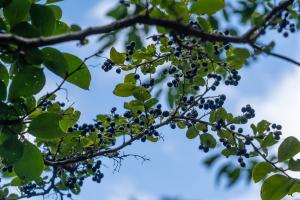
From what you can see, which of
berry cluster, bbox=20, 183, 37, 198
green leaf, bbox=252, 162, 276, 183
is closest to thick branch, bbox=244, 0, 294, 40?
green leaf, bbox=252, 162, 276, 183

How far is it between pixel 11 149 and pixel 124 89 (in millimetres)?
1042

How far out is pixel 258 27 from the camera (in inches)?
102

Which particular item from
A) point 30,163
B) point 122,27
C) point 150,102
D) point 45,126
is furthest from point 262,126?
point 122,27

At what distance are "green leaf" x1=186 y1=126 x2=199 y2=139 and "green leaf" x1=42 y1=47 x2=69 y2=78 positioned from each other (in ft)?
4.44

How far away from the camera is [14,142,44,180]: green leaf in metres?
3.97

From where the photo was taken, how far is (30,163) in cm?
399

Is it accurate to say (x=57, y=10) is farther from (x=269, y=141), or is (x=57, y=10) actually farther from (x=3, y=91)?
(x=269, y=141)

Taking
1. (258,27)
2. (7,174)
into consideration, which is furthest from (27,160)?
(258,27)

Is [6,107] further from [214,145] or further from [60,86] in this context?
[214,145]

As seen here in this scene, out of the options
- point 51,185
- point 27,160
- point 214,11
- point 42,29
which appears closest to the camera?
point 214,11

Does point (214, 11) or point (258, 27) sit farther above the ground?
point (214, 11)

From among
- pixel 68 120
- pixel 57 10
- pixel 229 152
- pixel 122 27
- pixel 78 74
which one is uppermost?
pixel 57 10

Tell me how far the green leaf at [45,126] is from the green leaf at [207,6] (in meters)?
1.18

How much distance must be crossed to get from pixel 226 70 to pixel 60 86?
61.2 inches
